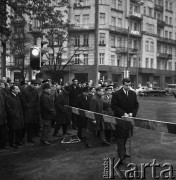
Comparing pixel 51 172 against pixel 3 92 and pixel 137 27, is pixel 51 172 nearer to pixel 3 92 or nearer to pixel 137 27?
pixel 3 92

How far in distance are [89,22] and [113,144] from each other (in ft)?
143

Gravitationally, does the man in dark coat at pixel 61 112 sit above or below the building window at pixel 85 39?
below

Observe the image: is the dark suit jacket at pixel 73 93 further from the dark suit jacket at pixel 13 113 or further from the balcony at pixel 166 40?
the balcony at pixel 166 40

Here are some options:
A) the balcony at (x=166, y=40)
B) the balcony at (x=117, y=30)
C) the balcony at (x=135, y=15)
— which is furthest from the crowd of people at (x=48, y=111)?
the balcony at (x=166, y=40)

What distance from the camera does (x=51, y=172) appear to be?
6.77 metres

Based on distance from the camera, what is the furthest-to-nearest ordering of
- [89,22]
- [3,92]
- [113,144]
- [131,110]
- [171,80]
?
[171,80] < [89,22] < [113,144] < [3,92] < [131,110]

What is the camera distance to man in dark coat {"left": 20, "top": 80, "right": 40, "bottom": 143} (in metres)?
10.0

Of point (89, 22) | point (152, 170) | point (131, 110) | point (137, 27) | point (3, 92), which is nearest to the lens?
point (152, 170)

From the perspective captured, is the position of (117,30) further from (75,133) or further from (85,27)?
(75,133)

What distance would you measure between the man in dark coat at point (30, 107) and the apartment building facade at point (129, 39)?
32380 millimetres

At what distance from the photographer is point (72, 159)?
25.9 ft

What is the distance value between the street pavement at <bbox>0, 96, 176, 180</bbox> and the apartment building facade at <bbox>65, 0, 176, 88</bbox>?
3361 centimetres

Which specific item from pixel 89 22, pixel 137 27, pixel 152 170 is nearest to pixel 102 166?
pixel 152 170

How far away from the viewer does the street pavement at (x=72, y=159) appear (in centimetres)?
659
